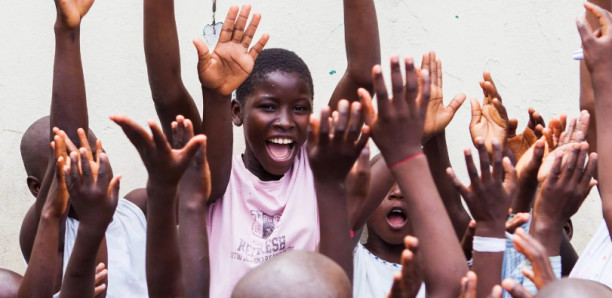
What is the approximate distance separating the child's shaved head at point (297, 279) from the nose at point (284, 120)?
1.20 m

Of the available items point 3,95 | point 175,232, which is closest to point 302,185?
point 175,232

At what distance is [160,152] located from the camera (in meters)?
2.74

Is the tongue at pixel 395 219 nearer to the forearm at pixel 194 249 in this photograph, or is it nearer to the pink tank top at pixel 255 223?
the pink tank top at pixel 255 223

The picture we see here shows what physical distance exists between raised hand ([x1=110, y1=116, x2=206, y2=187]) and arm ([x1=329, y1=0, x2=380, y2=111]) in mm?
1083

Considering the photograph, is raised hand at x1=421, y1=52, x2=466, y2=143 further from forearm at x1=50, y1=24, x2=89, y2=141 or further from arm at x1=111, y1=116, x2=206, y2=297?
forearm at x1=50, y1=24, x2=89, y2=141

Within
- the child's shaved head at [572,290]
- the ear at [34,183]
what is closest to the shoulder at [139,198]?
the ear at [34,183]

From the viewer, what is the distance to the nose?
3.74m

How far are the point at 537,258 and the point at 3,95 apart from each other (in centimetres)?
274

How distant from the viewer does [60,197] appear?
3174mm

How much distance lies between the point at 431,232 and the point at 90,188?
0.95 meters

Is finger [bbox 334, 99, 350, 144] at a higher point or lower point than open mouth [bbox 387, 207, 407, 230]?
higher

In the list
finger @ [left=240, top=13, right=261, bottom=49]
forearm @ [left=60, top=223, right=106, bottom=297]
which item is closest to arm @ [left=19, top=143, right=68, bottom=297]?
forearm @ [left=60, top=223, right=106, bottom=297]

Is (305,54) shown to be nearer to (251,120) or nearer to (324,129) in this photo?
(251,120)

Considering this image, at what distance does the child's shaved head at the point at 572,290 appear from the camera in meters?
2.49
